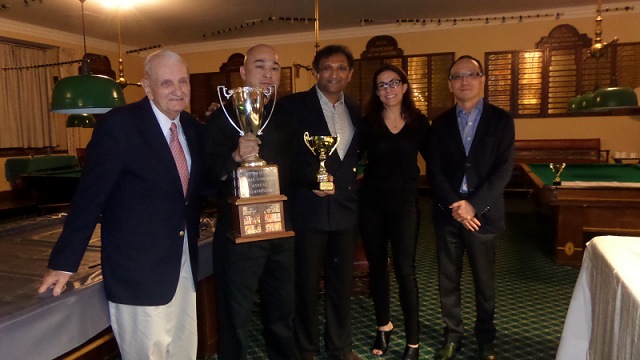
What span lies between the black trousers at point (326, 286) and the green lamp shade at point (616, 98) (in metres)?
2.90

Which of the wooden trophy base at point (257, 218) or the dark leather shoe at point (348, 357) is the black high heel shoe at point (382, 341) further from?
the wooden trophy base at point (257, 218)

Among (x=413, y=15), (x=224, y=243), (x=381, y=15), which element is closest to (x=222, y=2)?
(x=381, y=15)

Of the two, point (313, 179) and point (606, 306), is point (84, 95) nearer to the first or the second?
point (313, 179)

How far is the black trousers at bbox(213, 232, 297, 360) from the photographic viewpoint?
1.95m

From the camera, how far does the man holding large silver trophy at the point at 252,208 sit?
6.02ft

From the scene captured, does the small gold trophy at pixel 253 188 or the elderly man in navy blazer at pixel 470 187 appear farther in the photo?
the elderly man in navy blazer at pixel 470 187

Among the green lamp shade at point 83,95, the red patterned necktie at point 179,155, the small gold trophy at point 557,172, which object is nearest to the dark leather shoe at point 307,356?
the red patterned necktie at point 179,155

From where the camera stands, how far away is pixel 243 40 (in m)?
9.61

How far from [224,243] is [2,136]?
7958mm

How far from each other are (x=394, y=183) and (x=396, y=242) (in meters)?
0.31

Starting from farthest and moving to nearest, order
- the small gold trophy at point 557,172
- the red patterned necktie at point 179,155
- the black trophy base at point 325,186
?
the small gold trophy at point 557,172 < the black trophy base at point 325,186 < the red patterned necktie at point 179,155

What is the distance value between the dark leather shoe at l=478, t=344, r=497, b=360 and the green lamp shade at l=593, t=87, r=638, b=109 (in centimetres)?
261

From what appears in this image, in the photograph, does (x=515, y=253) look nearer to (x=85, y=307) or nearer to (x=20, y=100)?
(x=85, y=307)

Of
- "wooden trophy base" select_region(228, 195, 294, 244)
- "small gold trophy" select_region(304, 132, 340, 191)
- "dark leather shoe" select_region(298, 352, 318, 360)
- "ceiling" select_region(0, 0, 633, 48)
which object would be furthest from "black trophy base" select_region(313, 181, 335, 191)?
"ceiling" select_region(0, 0, 633, 48)
